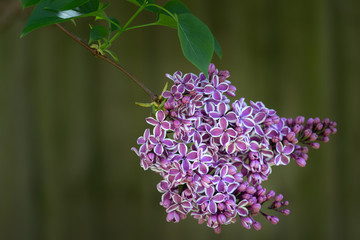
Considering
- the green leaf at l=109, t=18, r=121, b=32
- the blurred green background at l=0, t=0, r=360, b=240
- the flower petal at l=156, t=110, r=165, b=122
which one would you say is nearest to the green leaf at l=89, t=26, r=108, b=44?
the green leaf at l=109, t=18, r=121, b=32

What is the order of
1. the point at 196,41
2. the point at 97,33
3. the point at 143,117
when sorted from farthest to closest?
the point at 143,117
the point at 97,33
the point at 196,41

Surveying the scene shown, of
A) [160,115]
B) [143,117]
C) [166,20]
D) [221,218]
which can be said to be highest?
[143,117]

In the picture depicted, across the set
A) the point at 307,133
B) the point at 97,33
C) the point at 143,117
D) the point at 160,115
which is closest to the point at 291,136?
the point at 307,133

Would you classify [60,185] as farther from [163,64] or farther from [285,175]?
[285,175]

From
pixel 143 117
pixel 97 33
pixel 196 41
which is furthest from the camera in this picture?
pixel 143 117

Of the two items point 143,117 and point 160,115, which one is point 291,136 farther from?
point 143,117

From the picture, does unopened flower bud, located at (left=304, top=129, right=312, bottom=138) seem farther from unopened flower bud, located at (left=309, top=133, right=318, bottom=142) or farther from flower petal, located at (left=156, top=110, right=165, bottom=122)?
flower petal, located at (left=156, top=110, right=165, bottom=122)

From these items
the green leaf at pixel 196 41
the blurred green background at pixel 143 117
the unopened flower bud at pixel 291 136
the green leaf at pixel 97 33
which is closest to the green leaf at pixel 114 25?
the green leaf at pixel 97 33
